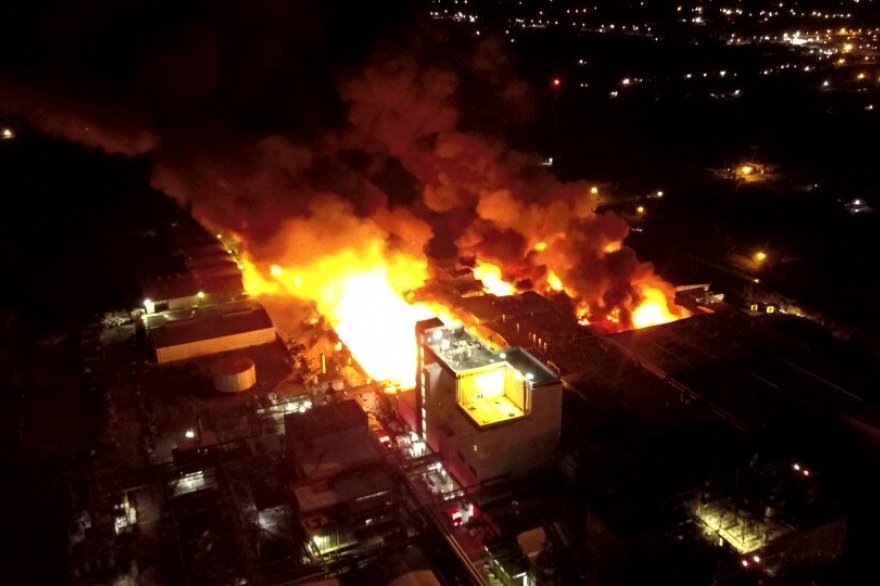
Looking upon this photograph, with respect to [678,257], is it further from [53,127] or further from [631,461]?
[53,127]

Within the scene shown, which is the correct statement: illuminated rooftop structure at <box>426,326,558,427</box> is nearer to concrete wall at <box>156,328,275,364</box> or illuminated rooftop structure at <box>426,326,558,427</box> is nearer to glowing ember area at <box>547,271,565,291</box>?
concrete wall at <box>156,328,275,364</box>

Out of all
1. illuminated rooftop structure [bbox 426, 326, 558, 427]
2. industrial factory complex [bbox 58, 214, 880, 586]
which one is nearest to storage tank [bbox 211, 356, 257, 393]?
industrial factory complex [bbox 58, 214, 880, 586]

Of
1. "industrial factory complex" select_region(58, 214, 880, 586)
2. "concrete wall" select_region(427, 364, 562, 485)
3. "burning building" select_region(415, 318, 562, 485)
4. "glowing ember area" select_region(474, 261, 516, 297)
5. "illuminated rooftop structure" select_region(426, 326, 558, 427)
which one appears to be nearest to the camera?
"industrial factory complex" select_region(58, 214, 880, 586)

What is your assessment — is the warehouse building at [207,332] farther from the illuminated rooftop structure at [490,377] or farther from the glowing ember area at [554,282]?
the glowing ember area at [554,282]

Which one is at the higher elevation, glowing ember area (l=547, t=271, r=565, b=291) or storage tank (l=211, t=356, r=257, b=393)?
glowing ember area (l=547, t=271, r=565, b=291)

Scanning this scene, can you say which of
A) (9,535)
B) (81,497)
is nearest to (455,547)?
(81,497)

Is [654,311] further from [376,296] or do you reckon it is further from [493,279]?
[376,296]
